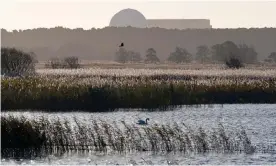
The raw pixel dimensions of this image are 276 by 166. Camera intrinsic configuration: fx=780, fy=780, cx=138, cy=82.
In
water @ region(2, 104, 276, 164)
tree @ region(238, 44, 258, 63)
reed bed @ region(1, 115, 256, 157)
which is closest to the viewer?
water @ region(2, 104, 276, 164)

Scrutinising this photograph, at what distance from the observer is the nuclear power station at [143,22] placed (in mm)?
147625

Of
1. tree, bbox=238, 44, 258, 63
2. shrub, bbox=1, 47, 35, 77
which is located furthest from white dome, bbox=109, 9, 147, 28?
shrub, bbox=1, 47, 35, 77

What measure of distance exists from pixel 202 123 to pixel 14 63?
20221 mm

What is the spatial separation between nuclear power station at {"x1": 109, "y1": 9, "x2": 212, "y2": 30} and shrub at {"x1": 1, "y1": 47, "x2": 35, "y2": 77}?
99.7 metres

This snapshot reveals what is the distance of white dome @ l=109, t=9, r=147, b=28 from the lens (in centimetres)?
14662

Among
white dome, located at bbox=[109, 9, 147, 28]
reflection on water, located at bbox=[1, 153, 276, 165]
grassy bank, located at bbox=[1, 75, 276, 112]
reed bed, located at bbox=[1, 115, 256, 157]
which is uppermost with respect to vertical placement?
white dome, located at bbox=[109, 9, 147, 28]

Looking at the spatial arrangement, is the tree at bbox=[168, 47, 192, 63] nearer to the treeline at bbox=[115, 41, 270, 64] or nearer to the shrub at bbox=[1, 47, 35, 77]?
the treeline at bbox=[115, 41, 270, 64]

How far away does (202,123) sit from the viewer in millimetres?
25234

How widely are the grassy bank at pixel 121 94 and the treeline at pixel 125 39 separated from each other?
293 feet

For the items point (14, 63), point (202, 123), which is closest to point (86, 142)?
point (202, 123)

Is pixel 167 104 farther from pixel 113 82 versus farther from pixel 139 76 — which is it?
pixel 139 76

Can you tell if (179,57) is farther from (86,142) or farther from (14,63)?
(86,142)

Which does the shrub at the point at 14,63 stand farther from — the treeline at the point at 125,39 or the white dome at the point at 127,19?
the white dome at the point at 127,19

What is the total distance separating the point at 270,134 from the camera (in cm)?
2222
